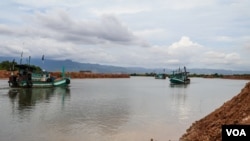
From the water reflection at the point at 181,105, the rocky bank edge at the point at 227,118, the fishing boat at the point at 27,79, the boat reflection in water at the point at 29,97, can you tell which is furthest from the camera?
the fishing boat at the point at 27,79

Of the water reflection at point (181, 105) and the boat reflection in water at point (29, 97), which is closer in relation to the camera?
the water reflection at point (181, 105)

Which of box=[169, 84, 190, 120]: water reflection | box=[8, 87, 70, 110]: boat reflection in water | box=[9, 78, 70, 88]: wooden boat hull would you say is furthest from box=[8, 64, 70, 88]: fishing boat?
box=[169, 84, 190, 120]: water reflection

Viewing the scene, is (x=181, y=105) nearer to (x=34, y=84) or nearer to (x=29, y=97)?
(x=29, y=97)

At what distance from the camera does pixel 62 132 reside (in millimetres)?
24094

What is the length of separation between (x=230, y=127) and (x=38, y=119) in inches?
952

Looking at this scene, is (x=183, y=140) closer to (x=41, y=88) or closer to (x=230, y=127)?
(x=230, y=127)

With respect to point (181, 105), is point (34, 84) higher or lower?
higher

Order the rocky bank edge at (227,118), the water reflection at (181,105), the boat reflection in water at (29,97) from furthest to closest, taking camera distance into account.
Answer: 1. the boat reflection in water at (29,97)
2. the water reflection at (181,105)
3. the rocky bank edge at (227,118)

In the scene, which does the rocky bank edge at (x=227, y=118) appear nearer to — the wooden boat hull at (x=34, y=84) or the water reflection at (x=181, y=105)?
the water reflection at (x=181, y=105)

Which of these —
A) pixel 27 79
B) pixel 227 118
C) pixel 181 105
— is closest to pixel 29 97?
pixel 27 79

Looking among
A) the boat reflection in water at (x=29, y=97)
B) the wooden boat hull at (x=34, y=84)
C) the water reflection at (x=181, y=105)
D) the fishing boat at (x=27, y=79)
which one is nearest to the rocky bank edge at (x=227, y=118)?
the water reflection at (x=181, y=105)

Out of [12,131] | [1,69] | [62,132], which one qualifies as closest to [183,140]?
[62,132]

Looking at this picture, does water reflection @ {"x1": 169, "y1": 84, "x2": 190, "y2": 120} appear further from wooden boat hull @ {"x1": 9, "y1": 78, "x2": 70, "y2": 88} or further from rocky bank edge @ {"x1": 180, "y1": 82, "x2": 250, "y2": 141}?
wooden boat hull @ {"x1": 9, "y1": 78, "x2": 70, "y2": 88}

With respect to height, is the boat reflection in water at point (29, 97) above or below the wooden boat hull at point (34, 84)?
below
